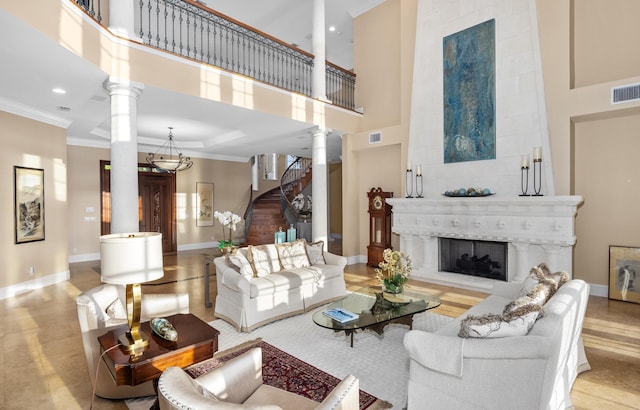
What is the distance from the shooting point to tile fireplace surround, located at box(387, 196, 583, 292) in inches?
208

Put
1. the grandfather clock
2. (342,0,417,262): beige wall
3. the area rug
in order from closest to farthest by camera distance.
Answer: the area rug < (342,0,417,262): beige wall < the grandfather clock

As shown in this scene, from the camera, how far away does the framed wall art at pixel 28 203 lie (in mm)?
5840

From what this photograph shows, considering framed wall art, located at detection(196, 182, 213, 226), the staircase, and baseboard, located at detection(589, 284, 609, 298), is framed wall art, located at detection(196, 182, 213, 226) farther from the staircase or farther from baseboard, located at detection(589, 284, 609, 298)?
baseboard, located at detection(589, 284, 609, 298)

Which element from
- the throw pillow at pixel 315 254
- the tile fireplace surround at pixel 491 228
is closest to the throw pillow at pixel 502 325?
the throw pillow at pixel 315 254

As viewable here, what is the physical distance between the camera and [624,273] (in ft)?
17.1

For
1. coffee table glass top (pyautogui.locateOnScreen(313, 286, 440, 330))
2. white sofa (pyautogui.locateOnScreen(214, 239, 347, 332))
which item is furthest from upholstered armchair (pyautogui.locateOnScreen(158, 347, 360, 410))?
white sofa (pyautogui.locateOnScreen(214, 239, 347, 332))

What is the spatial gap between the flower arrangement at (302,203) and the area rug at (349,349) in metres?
7.32

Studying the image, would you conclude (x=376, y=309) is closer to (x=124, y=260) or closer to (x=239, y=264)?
(x=239, y=264)

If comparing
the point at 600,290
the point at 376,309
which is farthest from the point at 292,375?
the point at 600,290

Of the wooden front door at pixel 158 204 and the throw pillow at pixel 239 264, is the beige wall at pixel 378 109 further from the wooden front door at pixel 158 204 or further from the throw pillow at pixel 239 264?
the wooden front door at pixel 158 204

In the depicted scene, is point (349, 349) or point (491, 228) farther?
point (491, 228)

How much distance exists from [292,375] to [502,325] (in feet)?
6.15

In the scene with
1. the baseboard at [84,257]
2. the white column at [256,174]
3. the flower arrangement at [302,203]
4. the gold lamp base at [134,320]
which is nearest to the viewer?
the gold lamp base at [134,320]

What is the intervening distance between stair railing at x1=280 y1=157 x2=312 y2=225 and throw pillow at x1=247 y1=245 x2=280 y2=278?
6239 mm
